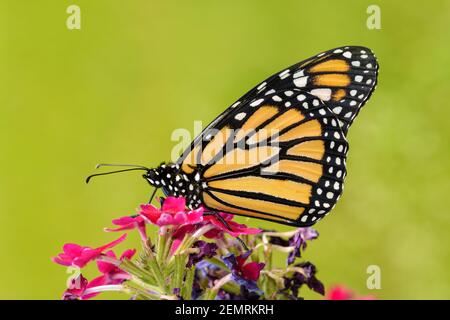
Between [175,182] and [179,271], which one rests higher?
[175,182]

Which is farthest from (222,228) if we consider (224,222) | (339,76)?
(339,76)

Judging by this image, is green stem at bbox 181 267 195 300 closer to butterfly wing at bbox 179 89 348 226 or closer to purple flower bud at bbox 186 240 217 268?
purple flower bud at bbox 186 240 217 268

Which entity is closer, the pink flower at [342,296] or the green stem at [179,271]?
the green stem at [179,271]

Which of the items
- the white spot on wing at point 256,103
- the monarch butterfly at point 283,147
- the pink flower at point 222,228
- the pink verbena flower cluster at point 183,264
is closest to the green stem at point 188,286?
the pink verbena flower cluster at point 183,264

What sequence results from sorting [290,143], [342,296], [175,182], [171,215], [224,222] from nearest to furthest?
[171,215]
[224,222]
[342,296]
[175,182]
[290,143]

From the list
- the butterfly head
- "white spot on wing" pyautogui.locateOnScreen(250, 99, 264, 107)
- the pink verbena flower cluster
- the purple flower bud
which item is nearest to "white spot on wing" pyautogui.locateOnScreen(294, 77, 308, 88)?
"white spot on wing" pyautogui.locateOnScreen(250, 99, 264, 107)

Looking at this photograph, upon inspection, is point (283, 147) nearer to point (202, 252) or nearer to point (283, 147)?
point (283, 147)

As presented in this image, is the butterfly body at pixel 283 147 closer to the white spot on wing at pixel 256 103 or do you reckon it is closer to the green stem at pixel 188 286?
the white spot on wing at pixel 256 103

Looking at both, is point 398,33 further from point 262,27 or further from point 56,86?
point 56,86

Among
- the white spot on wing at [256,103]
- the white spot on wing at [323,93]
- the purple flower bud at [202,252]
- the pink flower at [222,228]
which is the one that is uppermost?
the white spot on wing at [323,93]
